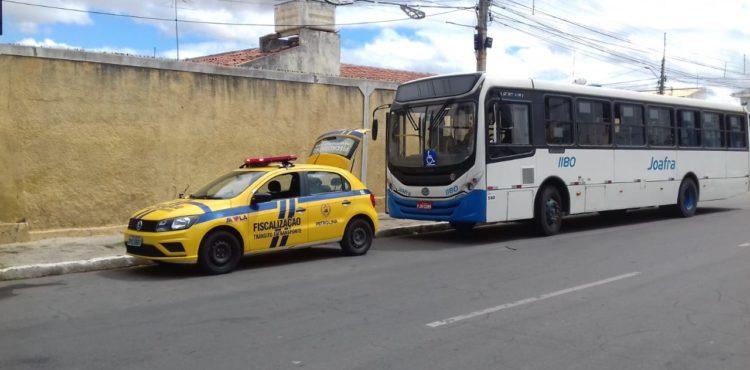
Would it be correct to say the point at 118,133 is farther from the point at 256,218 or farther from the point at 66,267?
the point at 256,218

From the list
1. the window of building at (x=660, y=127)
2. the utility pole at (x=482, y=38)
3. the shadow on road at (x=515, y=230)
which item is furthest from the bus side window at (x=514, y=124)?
the utility pole at (x=482, y=38)

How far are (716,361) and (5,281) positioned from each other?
28.2ft

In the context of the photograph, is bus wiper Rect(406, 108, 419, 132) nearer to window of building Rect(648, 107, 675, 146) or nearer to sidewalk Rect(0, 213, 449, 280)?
sidewalk Rect(0, 213, 449, 280)

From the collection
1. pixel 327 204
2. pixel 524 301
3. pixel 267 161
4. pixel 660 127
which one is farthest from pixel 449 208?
pixel 660 127

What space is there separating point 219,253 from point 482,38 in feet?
37.4

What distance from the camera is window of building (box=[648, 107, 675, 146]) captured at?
1596cm

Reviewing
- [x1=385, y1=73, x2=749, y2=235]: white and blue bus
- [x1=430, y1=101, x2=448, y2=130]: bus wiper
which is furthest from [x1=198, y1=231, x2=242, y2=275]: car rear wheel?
[x1=430, y1=101, x2=448, y2=130]: bus wiper

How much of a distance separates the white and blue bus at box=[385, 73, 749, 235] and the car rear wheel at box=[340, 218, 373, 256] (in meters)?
1.88

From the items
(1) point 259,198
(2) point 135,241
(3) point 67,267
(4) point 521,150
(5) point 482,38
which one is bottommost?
(3) point 67,267

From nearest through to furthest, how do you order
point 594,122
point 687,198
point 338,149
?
1. point 338,149
2. point 594,122
3. point 687,198

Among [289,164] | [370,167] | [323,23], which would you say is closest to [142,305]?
[289,164]

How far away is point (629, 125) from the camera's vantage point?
50.3 feet

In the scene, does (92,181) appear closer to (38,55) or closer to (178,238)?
(38,55)

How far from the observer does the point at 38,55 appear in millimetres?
11719
